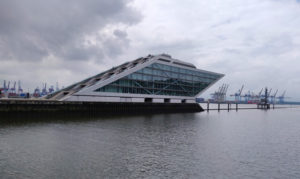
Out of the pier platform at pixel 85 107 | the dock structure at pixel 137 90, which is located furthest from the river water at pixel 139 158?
the dock structure at pixel 137 90

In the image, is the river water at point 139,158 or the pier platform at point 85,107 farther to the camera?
the pier platform at point 85,107

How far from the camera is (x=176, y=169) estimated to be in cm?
1805

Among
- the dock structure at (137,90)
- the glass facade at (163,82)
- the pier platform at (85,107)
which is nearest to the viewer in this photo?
the pier platform at (85,107)

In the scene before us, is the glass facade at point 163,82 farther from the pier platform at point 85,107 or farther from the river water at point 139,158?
the river water at point 139,158

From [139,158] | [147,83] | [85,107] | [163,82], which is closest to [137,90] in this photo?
[147,83]

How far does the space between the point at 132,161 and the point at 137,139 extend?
30.6ft

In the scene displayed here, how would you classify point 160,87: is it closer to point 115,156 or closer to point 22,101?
point 22,101

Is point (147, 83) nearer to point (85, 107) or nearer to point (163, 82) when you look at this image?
point (163, 82)

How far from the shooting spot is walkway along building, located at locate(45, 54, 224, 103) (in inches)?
2795

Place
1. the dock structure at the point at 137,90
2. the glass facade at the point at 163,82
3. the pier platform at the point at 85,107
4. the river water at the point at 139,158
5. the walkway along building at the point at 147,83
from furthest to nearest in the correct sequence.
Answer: the glass facade at the point at 163,82, the walkway along building at the point at 147,83, the dock structure at the point at 137,90, the pier platform at the point at 85,107, the river water at the point at 139,158

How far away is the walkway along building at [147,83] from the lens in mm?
71000

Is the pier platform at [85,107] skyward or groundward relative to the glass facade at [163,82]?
groundward

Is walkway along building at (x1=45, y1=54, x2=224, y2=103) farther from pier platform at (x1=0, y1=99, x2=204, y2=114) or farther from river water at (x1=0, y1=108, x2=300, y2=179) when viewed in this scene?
river water at (x1=0, y1=108, x2=300, y2=179)

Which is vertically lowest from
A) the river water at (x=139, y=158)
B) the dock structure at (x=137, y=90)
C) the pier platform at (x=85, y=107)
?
the river water at (x=139, y=158)
